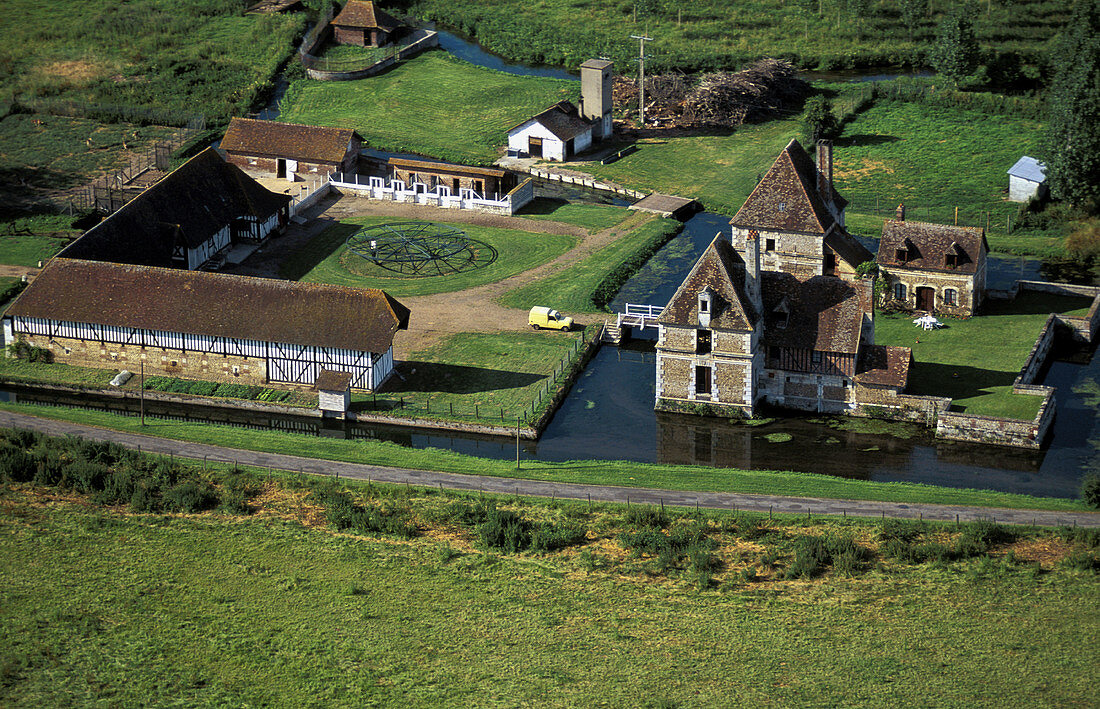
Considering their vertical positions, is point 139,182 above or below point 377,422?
above

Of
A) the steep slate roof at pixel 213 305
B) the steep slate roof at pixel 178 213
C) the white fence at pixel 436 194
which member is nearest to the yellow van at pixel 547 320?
the steep slate roof at pixel 213 305

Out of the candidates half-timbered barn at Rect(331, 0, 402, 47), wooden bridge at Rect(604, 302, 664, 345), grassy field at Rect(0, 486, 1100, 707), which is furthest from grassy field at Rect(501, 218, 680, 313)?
half-timbered barn at Rect(331, 0, 402, 47)

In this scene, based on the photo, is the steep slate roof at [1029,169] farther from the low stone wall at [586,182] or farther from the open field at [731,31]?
the open field at [731,31]

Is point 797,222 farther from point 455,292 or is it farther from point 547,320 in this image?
point 455,292

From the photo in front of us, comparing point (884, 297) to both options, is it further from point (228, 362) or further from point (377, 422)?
point (228, 362)

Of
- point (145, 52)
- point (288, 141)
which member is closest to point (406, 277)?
point (288, 141)

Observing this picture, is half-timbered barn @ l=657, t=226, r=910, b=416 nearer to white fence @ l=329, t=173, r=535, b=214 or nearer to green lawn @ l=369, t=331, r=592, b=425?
green lawn @ l=369, t=331, r=592, b=425

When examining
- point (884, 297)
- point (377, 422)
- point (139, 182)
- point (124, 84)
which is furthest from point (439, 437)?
point (124, 84)
